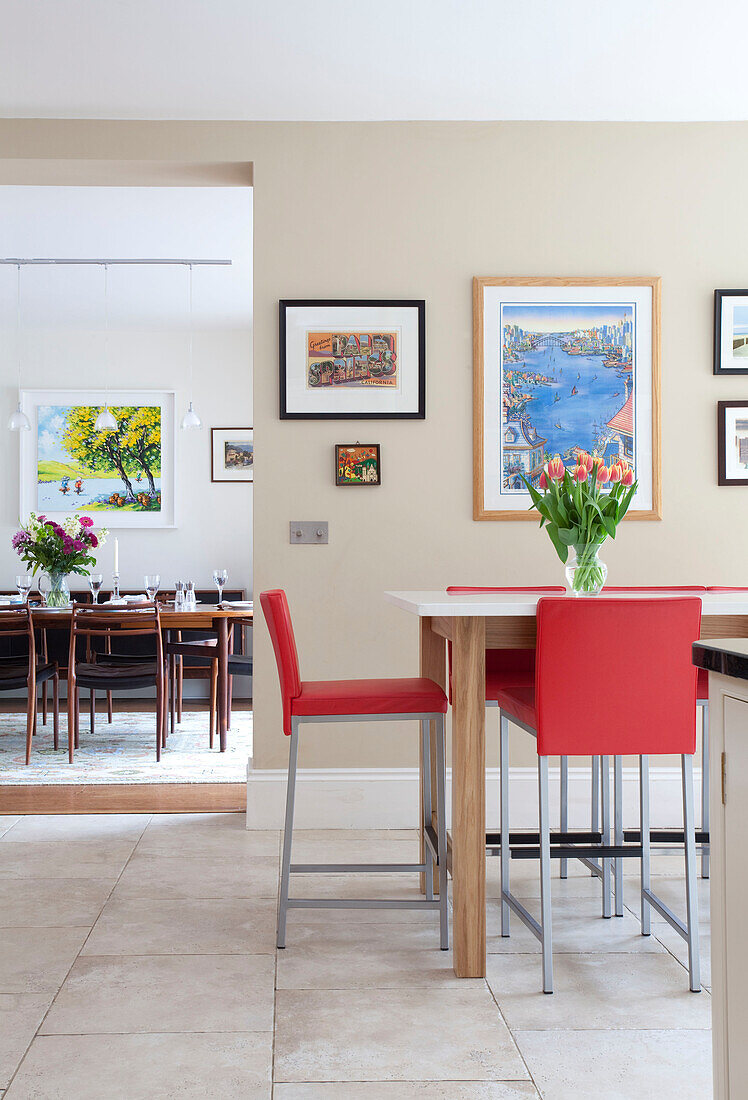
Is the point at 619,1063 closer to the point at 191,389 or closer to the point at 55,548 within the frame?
the point at 55,548

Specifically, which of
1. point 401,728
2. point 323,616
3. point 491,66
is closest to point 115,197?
point 491,66

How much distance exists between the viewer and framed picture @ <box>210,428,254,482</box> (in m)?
7.14

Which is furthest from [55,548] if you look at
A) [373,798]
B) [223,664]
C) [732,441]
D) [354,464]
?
[732,441]

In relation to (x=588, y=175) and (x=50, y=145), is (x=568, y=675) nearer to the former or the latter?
(x=588, y=175)

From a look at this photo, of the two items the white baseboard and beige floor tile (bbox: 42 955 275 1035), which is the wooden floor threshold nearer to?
the white baseboard

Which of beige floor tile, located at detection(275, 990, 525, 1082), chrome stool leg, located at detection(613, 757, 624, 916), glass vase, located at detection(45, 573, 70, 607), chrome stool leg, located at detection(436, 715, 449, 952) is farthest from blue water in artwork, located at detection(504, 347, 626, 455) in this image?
glass vase, located at detection(45, 573, 70, 607)

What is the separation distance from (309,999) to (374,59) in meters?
2.87

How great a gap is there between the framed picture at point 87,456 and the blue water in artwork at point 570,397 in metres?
4.09

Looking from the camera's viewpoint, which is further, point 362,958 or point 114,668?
point 114,668

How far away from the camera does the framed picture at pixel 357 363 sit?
11.8 ft

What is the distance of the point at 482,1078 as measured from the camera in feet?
5.87

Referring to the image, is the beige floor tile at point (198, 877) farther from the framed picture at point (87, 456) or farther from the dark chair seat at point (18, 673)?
the framed picture at point (87, 456)

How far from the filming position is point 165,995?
7.02 feet

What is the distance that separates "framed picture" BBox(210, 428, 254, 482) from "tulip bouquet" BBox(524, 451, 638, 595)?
4.83m
